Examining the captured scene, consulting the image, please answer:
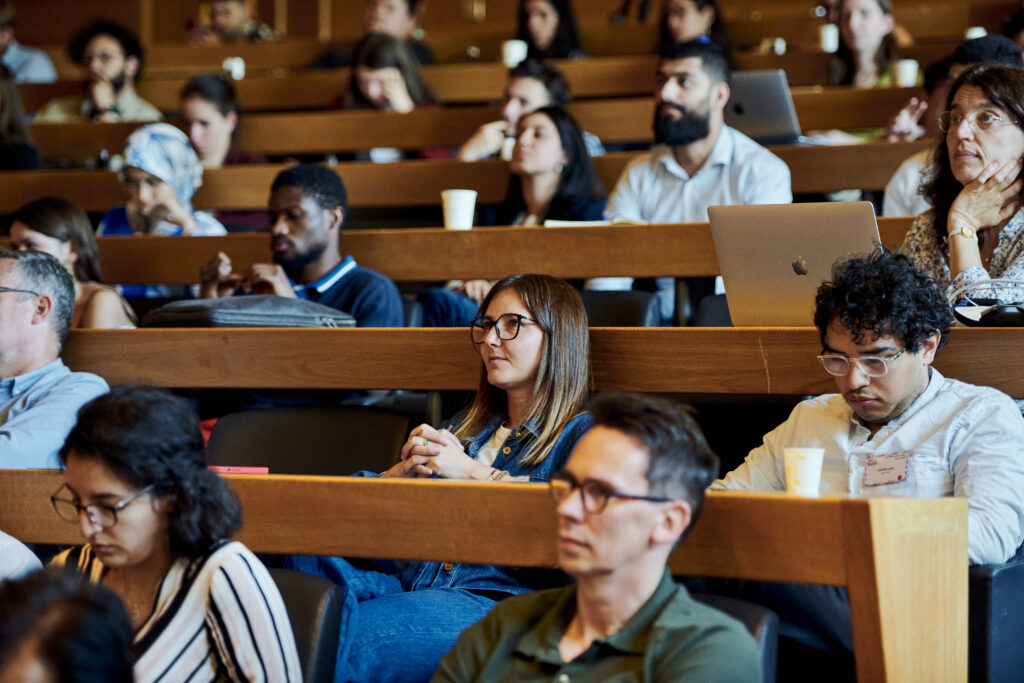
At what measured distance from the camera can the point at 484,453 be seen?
6.71 feet

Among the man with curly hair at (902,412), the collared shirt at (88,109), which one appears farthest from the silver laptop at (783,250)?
the collared shirt at (88,109)

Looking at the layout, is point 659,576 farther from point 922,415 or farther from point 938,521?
point 922,415

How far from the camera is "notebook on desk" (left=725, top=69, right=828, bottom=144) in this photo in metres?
3.57

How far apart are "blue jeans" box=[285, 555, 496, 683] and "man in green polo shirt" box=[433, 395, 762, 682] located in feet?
1.11

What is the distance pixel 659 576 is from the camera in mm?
1307

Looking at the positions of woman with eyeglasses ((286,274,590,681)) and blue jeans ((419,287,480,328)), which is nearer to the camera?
Result: woman with eyeglasses ((286,274,590,681))

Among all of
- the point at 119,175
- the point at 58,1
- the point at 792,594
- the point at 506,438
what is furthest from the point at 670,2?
the point at 58,1

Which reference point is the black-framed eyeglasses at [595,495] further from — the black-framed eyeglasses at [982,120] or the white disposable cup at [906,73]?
the white disposable cup at [906,73]

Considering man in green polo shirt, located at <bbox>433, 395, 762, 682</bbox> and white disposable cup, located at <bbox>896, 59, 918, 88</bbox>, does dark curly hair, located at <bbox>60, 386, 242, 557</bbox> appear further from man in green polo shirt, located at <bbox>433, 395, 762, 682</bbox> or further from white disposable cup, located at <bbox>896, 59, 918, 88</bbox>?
white disposable cup, located at <bbox>896, 59, 918, 88</bbox>

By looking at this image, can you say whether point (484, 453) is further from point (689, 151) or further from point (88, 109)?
point (88, 109)

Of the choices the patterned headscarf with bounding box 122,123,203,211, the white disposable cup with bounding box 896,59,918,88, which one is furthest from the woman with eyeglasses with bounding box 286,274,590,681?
the white disposable cup with bounding box 896,59,918,88

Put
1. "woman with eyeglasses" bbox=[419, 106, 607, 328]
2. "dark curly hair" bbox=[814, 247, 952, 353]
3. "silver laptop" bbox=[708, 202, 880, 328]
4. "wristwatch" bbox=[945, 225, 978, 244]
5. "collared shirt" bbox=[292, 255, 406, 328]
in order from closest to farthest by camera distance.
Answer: "dark curly hair" bbox=[814, 247, 952, 353]
"silver laptop" bbox=[708, 202, 880, 328]
"wristwatch" bbox=[945, 225, 978, 244]
"collared shirt" bbox=[292, 255, 406, 328]
"woman with eyeglasses" bbox=[419, 106, 607, 328]

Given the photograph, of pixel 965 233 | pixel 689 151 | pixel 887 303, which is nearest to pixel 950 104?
pixel 965 233

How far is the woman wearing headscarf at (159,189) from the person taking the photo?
3.52m
